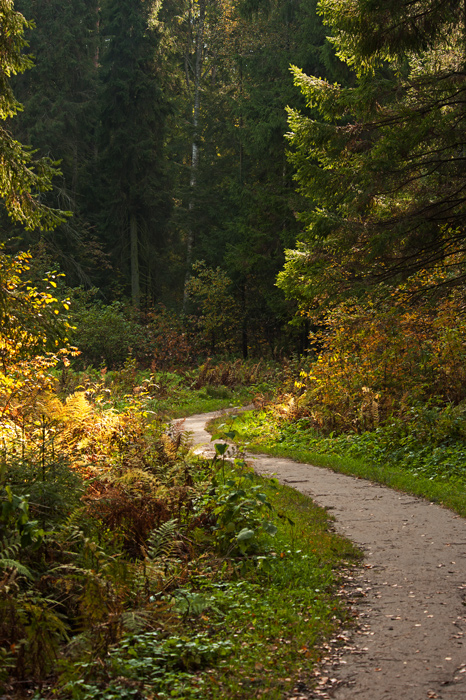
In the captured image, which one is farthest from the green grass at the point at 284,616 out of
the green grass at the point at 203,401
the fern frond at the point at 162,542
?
the green grass at the point at 203,401

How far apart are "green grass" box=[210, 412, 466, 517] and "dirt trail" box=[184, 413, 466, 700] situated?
279mm

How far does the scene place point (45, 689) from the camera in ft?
11.3

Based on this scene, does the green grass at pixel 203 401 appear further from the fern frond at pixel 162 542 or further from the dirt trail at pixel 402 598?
the fern frond at pixel 162 542

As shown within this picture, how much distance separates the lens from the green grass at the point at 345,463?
784cm

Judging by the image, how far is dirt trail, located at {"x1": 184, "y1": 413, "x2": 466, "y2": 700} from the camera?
353 centimetres

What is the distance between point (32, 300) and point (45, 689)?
561 cm

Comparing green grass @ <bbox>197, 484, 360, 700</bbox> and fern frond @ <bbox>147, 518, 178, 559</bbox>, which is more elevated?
fern frond @ <bbox>147, 518, 178, 559</bbox>

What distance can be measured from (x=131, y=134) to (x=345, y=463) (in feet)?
89.3

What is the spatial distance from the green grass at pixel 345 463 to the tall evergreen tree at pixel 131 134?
1979cm

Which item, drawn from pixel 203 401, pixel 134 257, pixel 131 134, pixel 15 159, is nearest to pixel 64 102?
pixel 131 134

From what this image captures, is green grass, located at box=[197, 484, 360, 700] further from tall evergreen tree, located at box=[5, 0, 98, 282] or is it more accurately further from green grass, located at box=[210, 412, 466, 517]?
tall evergreen tree, located at box=[5, 0, 98, 282]

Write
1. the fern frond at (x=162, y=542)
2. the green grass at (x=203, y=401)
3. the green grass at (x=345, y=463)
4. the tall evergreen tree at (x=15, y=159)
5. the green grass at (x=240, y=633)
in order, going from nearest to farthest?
the green grass at (x=240, y=633)
the fern frond at (x=162, y=542)
the tall evergreen tree at (x=15, y=159)
the green grass at (x=345, y=463)
the green grass at (x=203, y=401)

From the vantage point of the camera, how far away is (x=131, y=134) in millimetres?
32781

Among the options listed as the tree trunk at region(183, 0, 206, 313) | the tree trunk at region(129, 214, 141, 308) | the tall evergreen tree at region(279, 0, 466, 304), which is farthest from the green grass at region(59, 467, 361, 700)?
the tree trunk at region(129, 214, 141, 308)
